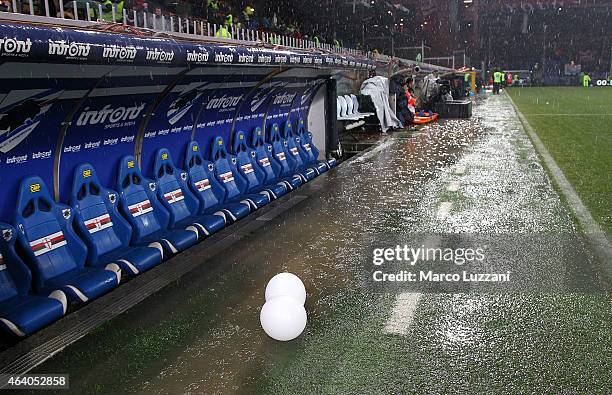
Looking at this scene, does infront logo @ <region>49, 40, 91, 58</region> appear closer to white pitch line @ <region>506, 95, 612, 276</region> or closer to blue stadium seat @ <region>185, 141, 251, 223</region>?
blue stadium seat @ <region>185, 141, 251, 223</region>

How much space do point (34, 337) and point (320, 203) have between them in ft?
17.2

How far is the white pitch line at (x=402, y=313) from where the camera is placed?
4566 millimetres

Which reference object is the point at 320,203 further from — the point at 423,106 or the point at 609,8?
the point at 609,8

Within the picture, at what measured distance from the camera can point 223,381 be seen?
3842 millimetres

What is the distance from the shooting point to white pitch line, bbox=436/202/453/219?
812cm

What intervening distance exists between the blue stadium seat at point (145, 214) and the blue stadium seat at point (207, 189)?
0.88m

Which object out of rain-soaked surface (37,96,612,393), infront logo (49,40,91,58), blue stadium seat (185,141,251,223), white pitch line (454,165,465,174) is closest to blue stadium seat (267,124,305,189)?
blue stadium seat (185,141,251,223)

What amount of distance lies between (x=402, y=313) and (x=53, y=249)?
10.6 feet

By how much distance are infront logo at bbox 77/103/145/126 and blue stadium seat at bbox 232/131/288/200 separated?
2.68 metres

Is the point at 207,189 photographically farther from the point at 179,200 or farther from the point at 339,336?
the point at 339,336

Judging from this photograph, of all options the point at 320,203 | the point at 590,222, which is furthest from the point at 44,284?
the point at 590,222

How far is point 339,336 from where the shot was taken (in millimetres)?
4457

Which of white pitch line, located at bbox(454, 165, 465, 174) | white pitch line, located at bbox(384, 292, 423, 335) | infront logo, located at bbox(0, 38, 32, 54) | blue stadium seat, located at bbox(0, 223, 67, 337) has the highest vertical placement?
infront logo, located at bbox(0, 38, 32, 54)

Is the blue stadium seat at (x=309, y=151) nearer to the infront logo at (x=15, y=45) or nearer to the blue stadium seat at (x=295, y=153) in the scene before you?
the blue stadium seat at (x=295, y=153)
